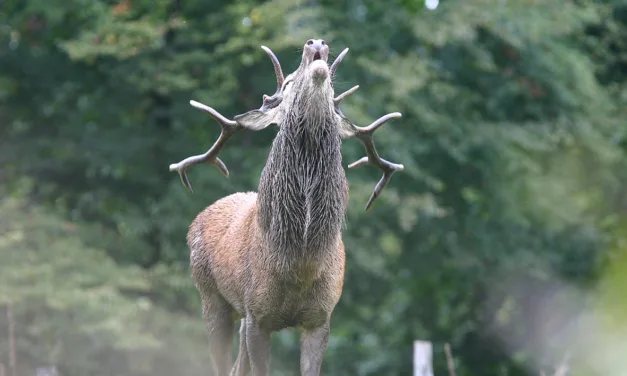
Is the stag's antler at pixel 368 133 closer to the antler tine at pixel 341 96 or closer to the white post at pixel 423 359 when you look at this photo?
the antler tine at pixel 341 96

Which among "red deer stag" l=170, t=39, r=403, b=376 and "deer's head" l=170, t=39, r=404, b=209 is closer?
"deer's head" l=170, t=39, r=404, b=209

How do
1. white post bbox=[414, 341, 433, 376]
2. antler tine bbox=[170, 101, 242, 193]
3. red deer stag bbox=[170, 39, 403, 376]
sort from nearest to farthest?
red deer stag bbox=[170, 39, 403, 376]
antler tine bbox=[170, 101, 242, 193]
white post bbox=[414, 341, 433, 376]

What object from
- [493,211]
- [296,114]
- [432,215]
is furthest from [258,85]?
[296,114]

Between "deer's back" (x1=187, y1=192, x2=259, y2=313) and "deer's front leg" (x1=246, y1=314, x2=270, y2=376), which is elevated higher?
"deer's back" (x1=187, y1=192, x2=259, y2=313)

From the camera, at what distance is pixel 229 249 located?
5445 mm

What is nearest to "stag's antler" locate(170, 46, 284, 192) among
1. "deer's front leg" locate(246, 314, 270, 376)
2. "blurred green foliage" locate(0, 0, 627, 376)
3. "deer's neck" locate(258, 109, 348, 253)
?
"deer's neck" locate(258, 109, 348, 253)

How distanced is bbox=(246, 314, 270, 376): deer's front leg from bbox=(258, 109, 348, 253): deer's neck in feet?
1.39

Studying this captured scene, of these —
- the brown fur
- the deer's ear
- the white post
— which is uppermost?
the deer's ear

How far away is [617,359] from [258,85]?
44.3 feet

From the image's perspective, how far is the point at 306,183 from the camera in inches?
177

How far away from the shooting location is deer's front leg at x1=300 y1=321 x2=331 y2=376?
4746 millimetres

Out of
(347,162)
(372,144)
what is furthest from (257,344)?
(347,162)

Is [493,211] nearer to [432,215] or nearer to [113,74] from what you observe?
[432,215]

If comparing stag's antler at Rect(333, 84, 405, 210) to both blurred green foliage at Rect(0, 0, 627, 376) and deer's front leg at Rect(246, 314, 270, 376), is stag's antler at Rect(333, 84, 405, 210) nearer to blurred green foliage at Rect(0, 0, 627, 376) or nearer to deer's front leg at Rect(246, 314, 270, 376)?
deer's front leg at Rect(246, 314, 270, 376)
